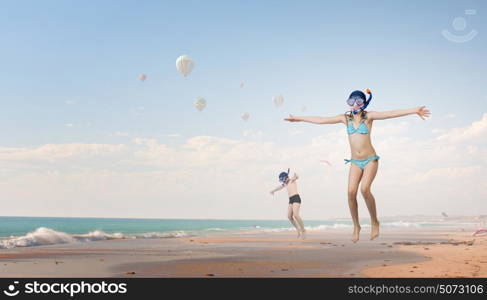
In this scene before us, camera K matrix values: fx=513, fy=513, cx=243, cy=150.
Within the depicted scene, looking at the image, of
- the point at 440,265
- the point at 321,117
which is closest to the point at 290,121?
the point at 321,117

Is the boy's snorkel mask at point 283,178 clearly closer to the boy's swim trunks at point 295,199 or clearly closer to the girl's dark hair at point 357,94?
the boy's swim trunks at point 295,199

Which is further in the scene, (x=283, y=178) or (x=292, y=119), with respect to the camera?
(x=283, y=178)

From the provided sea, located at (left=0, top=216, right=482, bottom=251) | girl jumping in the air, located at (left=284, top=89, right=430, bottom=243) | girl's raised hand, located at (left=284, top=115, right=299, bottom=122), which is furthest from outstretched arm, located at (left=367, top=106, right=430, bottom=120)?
sea, located at (left=0, top=216, right=482, bottom=251)

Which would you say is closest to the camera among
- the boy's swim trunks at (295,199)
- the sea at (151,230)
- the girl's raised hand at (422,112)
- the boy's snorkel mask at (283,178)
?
the girl's raised hand at (422,112)

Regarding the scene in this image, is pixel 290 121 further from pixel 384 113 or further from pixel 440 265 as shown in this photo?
pixel 440 265

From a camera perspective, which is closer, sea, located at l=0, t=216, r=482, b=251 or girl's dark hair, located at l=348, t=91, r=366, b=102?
girl's dark hair, located at l=348, t=91, r=366, b=102

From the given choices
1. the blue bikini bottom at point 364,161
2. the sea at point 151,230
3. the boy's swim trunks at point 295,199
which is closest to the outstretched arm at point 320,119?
the blue bikini bottom at point 364,161

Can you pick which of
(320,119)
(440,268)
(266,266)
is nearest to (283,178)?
(266,266)

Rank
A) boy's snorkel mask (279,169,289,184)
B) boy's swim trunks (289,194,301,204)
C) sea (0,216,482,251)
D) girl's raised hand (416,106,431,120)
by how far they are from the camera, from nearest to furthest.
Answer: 1. girl's raised hand (416,106,431,120)
2. boy's snorkel mask (279,169,289,184)
3. boy's swim trunks (289,194,301,204)
4. sea (0,216,482,251)

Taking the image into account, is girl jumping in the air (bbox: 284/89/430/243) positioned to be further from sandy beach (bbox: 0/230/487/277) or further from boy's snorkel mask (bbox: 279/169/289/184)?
boy's snorkel mask (bbox: 279/169/289/184)

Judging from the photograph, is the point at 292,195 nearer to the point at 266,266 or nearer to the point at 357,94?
the point at 266,266

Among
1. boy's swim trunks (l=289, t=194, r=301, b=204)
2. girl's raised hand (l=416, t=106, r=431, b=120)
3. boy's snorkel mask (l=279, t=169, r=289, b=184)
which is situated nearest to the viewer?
girl's raised hand (l=416, t=106, r=431, b=120)

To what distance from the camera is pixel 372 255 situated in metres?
14.8

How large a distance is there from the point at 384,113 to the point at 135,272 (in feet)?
20.8
